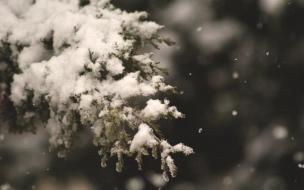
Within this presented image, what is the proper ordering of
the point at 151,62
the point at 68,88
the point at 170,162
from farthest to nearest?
the point at 151,62 → the point at 68,88 → the point at 170,162

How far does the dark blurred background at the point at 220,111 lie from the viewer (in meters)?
3.40

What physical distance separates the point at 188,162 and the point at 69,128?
7.66ft

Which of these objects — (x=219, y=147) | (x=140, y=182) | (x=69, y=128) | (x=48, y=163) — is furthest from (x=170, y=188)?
(x=69, y=128)

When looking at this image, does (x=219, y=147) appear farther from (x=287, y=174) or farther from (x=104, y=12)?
(x=104, y=12)

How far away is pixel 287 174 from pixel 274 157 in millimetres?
296

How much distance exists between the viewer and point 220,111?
3.57m

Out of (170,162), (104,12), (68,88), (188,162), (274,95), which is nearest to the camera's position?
(170,162)

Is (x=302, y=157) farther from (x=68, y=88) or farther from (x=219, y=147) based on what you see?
(x=68, y=88)

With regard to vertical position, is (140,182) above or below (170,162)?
above

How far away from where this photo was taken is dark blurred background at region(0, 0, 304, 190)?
3402 millimetres

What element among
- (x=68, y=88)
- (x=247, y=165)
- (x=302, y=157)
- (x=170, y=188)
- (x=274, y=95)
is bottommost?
(x=68, y=88)

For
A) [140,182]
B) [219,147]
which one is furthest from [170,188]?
[219,147]

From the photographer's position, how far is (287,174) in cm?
362

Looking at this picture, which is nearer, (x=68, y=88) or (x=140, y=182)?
(x=68, y=88)
